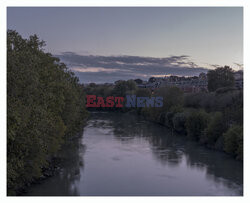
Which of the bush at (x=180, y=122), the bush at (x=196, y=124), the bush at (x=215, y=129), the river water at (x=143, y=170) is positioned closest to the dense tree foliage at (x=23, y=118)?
the river water at (x=143, y=170)

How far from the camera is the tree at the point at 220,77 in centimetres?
4403

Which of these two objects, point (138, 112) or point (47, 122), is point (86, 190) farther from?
point (138, 112)

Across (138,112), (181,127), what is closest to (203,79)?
(138,112)

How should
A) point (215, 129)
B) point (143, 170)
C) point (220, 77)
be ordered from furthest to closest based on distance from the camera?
1. point (220, 77)
2. point (215, 129)
3. point (143, 170)

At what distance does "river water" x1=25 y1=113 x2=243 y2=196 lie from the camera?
1395 centimetres

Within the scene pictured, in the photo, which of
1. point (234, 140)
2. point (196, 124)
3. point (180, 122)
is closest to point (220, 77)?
point (180, 122)

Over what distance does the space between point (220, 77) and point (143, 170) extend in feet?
101

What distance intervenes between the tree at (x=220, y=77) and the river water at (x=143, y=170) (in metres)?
20.6

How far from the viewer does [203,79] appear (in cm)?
4959

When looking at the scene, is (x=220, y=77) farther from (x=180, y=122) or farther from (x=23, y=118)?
(x=23, y=118)

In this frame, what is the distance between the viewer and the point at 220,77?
44.6 meters

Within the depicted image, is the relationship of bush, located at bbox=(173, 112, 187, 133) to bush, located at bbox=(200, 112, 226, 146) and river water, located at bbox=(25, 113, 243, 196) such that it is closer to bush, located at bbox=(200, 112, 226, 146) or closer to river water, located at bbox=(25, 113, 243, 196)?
river water, located at bbox=(25, 113, 243, 196)

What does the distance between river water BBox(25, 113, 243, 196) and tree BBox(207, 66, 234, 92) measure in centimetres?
2060

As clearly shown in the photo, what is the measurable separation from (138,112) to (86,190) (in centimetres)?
3756
